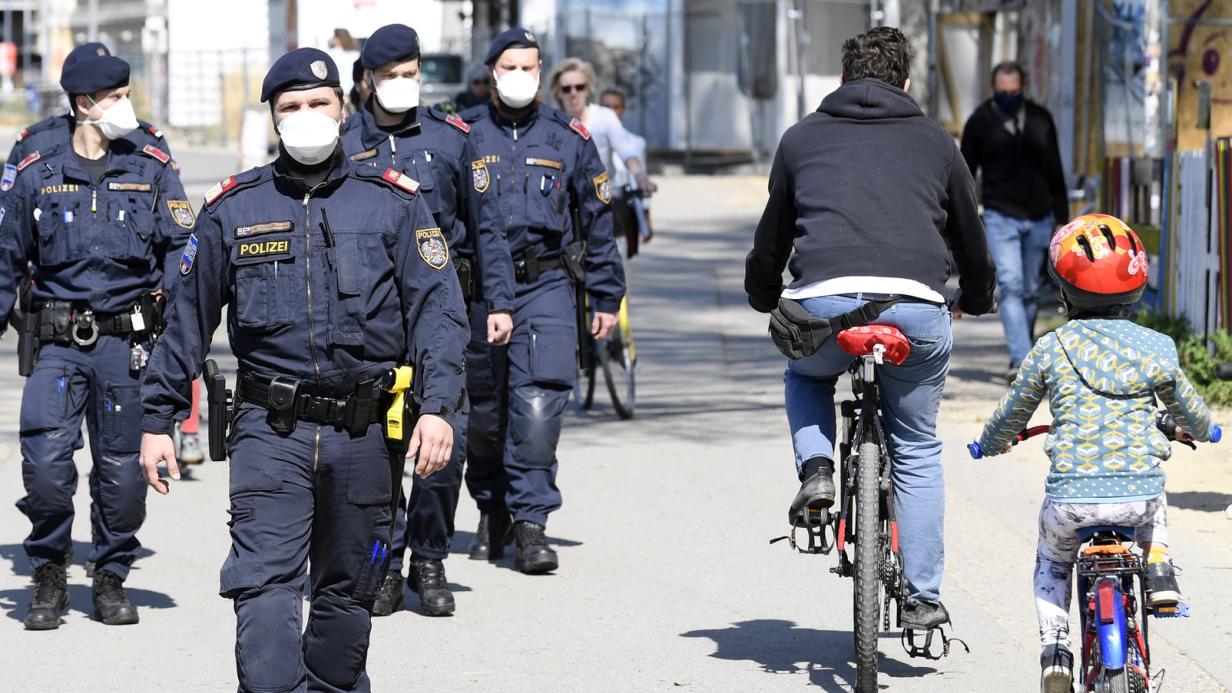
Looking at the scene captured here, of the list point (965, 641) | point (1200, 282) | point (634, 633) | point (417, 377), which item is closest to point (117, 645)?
point (634, 633)

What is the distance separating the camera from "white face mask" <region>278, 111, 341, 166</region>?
200 inches

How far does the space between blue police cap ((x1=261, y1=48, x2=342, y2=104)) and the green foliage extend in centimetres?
692

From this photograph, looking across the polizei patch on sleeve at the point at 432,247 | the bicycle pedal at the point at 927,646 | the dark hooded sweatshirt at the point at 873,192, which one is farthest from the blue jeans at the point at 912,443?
the polizei patch on sleeve at the point at 432,247

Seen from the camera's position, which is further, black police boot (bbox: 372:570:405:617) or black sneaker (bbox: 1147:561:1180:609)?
black police boot (bbox: 372:570:405:617)

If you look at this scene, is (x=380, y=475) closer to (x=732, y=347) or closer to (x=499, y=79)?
(x=499, y=79)

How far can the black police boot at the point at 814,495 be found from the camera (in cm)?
585

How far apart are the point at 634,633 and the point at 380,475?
1.95 meters

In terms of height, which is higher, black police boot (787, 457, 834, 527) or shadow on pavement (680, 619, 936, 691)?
black police boot (787, 457, 834, 527)

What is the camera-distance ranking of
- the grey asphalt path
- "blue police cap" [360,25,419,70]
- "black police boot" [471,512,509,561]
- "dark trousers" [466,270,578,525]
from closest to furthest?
the grey asphalt path → "blue police cap" [360,25,419,70] → "dark trousers" [466,270,578,525] → "black police boot" [471,512,509,561]

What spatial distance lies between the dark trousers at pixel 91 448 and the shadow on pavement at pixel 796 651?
2.02 meters

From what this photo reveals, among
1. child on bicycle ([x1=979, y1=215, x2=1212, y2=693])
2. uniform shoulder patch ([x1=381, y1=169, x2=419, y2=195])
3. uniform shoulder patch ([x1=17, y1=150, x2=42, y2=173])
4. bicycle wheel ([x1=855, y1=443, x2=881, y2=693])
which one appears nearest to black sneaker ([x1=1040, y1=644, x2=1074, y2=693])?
child on bicycle ([x1=979, y1=215, x2=1212, y2=693])

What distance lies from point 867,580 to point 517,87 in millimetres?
2969

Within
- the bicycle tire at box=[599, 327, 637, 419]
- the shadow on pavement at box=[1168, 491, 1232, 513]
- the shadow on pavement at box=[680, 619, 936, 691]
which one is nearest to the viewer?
the shadow on pavement at box=[680, 619, 936, 691]

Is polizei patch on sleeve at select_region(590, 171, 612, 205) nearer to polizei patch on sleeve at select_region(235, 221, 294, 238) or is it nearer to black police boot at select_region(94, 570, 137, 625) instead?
black police boot at select_region(94, 570, 137, 625)
